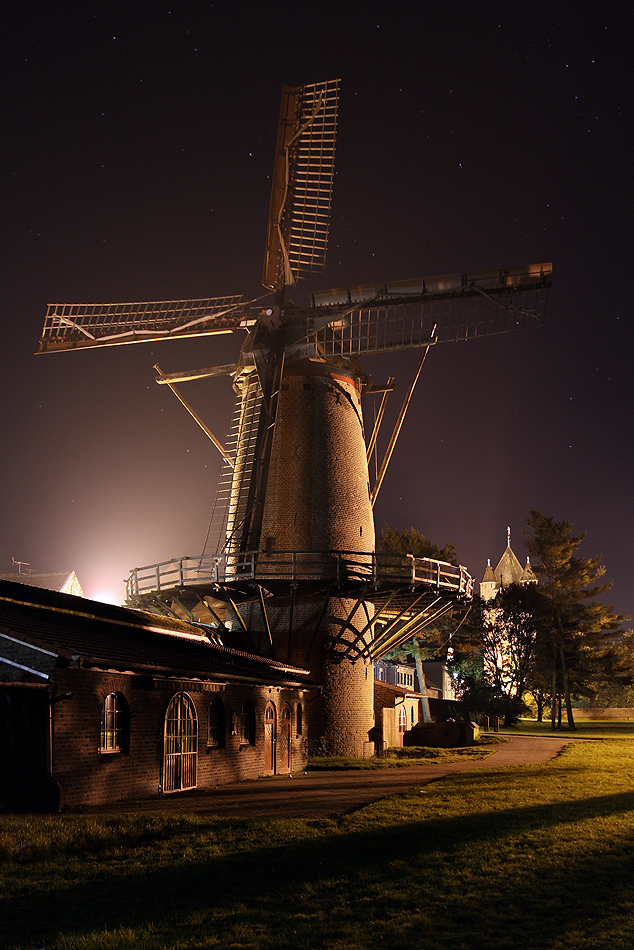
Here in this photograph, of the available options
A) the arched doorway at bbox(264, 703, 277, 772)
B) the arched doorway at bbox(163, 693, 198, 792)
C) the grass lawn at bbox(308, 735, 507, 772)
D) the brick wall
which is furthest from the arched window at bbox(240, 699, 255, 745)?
the grass lawn at bbox(308, 735, 507, 772)

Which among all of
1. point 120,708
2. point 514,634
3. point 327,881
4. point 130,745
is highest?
point 514,634

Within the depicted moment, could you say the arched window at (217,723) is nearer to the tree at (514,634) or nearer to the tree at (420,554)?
the tree at (420,554)

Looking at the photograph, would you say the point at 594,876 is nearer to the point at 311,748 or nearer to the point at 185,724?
the point at 185,724

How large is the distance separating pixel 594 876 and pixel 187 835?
17.2ft

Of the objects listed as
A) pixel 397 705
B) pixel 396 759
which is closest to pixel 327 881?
pixel 396 759

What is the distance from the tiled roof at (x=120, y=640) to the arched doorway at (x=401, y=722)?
13.1 m

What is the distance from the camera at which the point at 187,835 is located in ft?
37.4

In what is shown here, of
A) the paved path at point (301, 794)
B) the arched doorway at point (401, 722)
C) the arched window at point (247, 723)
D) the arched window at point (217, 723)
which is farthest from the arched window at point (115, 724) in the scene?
the arched doorway at point (401, 722)

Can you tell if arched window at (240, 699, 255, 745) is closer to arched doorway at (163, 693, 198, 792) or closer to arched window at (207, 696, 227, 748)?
arched window at (207, 696, 227, 748)

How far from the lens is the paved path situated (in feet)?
46.1

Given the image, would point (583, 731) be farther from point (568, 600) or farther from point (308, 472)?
point (308, 472)

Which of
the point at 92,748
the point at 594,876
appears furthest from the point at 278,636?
the point at 594,876

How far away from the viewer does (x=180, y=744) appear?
17500 millimetres

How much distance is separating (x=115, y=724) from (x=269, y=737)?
7.79 meters
